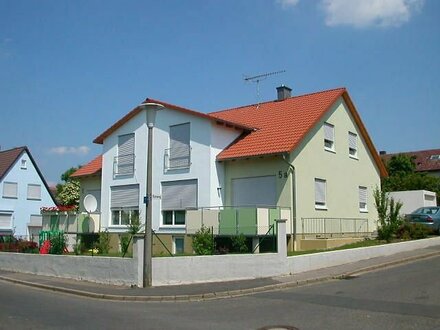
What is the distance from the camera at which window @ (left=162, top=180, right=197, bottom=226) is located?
24.4 meters

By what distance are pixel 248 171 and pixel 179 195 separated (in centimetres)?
375

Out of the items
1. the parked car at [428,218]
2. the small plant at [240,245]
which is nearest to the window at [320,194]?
the small plant at [240,245]

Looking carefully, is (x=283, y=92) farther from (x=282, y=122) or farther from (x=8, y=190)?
(x=8, y=190)

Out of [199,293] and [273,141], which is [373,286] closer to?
[199,293]

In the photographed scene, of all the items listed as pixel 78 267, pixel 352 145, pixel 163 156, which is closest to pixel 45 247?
pixel 78 267

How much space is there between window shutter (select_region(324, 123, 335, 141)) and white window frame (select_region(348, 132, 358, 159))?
2216 mm

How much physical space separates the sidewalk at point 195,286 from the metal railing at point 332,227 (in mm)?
3700

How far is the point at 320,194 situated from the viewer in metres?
24.7

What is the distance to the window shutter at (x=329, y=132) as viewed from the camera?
2598 centimetres

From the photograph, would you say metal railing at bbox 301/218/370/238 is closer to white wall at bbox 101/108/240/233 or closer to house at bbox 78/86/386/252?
house at bbox 78/86/386/252

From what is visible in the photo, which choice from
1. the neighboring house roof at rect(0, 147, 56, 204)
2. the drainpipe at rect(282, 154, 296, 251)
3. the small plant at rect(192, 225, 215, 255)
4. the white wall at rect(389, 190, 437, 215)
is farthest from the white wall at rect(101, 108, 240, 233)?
the neighboring house roof at rect(0, 147, 56, 204)

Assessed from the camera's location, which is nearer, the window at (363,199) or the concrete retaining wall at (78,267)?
the concrete retaining wall at (78,267)

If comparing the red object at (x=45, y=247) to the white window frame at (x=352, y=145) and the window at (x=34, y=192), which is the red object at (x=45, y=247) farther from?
the window at (x=34, y=192)

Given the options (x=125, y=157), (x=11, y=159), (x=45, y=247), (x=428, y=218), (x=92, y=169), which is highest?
(x=11, y=159)
